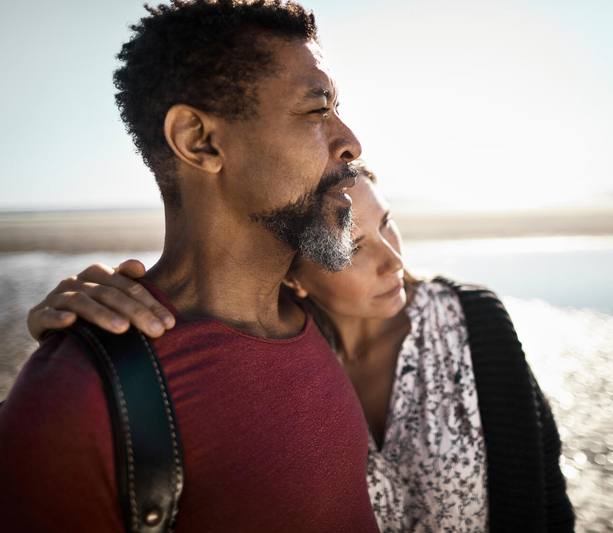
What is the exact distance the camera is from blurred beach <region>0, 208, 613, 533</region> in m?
3.90

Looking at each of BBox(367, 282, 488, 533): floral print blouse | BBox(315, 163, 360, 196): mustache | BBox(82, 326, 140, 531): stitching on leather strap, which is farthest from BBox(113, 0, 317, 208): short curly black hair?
BBox(367, 282, 488, 533): floral print blouse

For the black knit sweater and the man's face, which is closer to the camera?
the man's face

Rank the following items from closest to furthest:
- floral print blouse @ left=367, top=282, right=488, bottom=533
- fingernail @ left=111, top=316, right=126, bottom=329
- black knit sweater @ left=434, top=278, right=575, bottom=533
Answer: fingernail @ left=111, top=316, right=126, bottom=329 → black knit sweater @ left=434, top=278, right=575, bottom=533 → floral print blouse @ left=367, top=282, right=488, bottom=533

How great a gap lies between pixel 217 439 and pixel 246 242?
64 cm

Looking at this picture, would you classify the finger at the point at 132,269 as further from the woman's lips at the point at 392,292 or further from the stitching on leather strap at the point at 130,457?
the woman's lips at the point at 392,292

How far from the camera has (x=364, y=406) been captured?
2.41 meters

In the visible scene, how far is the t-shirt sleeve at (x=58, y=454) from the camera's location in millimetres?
970

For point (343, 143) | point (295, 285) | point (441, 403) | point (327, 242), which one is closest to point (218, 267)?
point (327, 242)

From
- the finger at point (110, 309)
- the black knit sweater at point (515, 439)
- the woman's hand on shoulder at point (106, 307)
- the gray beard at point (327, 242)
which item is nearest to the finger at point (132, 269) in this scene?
the woman's hand on shoulder at point (106, 307)

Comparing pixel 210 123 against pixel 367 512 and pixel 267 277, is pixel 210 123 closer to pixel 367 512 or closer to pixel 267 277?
pixel 267 277

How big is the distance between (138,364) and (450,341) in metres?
1.64

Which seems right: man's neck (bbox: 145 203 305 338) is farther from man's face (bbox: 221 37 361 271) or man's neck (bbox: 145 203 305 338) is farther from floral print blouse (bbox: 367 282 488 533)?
floral print blouse (bbox: 367 282 488 533)

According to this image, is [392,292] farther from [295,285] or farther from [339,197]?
[339,197]

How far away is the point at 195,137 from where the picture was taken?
1502 millimetres
